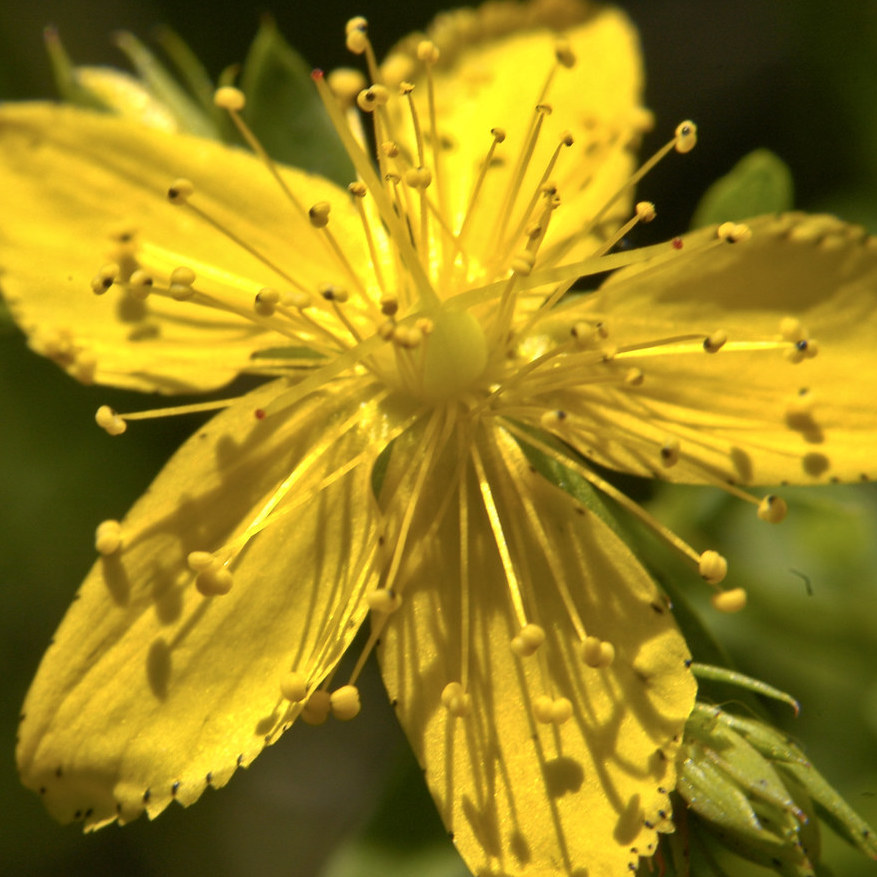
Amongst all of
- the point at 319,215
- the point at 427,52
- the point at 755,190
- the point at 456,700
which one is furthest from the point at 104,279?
the point at 755,190

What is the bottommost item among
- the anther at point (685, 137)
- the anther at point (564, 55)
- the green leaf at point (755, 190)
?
the green leaf at point (755, 190)

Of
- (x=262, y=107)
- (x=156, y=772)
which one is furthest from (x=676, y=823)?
(x=262, y=107)

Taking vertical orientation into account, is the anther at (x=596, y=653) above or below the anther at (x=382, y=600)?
below

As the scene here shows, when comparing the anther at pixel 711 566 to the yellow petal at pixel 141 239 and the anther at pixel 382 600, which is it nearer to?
the anther at pixel 382 600

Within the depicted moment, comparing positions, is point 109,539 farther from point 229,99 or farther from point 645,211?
point 645,211

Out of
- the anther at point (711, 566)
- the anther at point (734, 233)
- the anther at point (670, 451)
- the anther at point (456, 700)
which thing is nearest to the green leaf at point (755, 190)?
the anther at point (734, 233)

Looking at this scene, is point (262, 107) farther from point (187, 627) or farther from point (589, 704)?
point (589, 704)

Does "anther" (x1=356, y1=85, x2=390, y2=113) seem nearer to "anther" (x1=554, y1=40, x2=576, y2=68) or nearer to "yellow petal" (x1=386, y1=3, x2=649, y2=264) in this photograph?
"yellow petal" (x1=386, y1=3, x2=649, y2=264)
